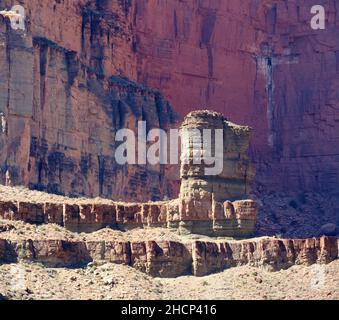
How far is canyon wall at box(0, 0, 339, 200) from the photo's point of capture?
310ft

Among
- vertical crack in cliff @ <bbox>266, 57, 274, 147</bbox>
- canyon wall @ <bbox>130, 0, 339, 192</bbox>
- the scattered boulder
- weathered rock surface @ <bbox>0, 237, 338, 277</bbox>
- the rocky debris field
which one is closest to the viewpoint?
the rocky debris field

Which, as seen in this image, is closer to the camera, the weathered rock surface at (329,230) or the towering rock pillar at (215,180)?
the towering rock pillar at (215,180)

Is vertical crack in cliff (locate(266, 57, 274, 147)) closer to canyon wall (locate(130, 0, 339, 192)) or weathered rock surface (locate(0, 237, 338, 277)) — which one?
canyon wall (locate(130, 0, 339, 192))

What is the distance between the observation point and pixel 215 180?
83875 millimetres

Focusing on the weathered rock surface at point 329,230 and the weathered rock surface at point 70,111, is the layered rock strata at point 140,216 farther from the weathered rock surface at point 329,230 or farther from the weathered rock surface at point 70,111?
the weathered rock surface at point 329,230

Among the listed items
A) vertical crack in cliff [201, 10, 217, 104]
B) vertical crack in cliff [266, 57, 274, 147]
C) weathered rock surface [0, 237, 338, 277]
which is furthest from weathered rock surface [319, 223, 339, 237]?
weathered rock surface [0, 237, 338, 277]

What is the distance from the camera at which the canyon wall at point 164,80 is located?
3723 inches

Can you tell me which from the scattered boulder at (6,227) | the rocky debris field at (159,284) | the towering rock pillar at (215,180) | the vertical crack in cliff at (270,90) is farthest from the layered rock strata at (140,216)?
the vertical crack in cliff at (270,90)

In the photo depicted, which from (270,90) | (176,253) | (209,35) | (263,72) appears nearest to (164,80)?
(209,35)

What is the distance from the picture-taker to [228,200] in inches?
3310

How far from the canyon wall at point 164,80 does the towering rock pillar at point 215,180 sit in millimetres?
10918

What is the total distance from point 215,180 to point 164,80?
2979 centimetres

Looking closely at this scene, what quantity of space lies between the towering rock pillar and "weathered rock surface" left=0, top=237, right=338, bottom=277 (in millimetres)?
1559
